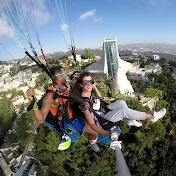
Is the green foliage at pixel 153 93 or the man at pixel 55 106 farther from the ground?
the man at pixel 55 106

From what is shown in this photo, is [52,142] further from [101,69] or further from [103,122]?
[101,69]

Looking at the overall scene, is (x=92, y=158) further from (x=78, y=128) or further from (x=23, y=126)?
(x=78, y=128)

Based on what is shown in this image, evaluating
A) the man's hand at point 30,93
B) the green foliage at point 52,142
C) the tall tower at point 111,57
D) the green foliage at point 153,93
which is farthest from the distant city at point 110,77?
the man's hand at point 30,93

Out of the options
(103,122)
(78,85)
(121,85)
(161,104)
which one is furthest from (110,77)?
(78,85)

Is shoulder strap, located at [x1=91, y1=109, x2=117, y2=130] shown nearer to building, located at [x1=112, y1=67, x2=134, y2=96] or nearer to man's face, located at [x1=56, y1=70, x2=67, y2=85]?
man's face, located at [x1=56, y1=70, x2=67, y2=85]

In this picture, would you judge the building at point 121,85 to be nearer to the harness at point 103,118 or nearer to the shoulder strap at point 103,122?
the harness at point 103,118

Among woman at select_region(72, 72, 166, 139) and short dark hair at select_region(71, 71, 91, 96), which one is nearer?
woman at select_region(72, 72, 166, 139)

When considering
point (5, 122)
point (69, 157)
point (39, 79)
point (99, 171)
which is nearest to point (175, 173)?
point (99, 171)

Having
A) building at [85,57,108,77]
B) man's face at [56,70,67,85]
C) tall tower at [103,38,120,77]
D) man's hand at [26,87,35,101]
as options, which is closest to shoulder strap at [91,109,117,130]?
man's face at [56,70,67,85]

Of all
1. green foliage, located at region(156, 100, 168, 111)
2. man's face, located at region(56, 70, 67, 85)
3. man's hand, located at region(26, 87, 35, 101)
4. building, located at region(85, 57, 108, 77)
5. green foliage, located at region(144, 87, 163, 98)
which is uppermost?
man's face, located at region(56, 70, 67, 85)

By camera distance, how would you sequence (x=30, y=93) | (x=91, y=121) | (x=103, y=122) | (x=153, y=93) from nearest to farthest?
(x=30, y=93) < (x=91, y=121) < (x=103, y=122) < (x=153, y=93)

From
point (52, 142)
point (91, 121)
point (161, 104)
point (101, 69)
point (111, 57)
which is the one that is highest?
point (91, 121)
